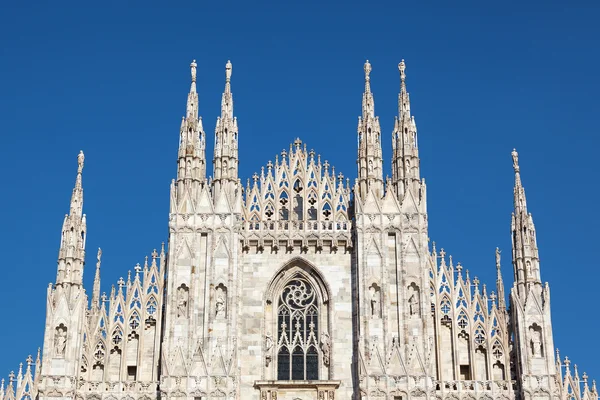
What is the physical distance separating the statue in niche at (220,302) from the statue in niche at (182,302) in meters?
0.90

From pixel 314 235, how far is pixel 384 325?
3.63 metres

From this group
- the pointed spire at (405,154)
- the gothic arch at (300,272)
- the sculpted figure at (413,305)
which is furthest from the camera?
the pointed spire at (405,154)

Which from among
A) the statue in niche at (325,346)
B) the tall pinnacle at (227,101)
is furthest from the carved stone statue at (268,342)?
the tall pinnacle at (227,101)

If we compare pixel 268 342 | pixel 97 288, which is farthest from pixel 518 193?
pixel 97 288

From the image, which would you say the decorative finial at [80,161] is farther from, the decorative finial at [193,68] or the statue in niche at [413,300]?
the statue in niche at [413,300]

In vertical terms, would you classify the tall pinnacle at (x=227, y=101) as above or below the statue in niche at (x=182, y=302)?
above

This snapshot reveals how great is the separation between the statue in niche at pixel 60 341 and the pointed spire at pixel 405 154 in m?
10.8

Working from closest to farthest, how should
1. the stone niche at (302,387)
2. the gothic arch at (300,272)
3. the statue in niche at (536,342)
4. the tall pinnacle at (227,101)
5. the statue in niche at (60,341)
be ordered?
1. the statue in niche at (60,341)
2. the statue in niche at (536,342)
3. the stone niche at (302,387)
4. the gothic arch at (300,272)
5. the tall pinnacle at (227,101)

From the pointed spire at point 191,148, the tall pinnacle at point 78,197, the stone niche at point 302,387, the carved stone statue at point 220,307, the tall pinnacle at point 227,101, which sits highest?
the tall pinnacle at point 227,101

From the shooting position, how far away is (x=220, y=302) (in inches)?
1325

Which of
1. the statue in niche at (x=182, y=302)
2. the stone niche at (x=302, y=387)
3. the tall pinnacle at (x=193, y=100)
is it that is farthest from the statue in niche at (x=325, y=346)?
the tall pinnacle at (x=193, y=100)

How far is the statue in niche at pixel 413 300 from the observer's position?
33.6 m

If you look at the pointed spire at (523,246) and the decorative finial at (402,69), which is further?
the decorative finial at (402,69)

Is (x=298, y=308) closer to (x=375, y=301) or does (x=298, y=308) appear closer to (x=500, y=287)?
(x=375, y=301)
